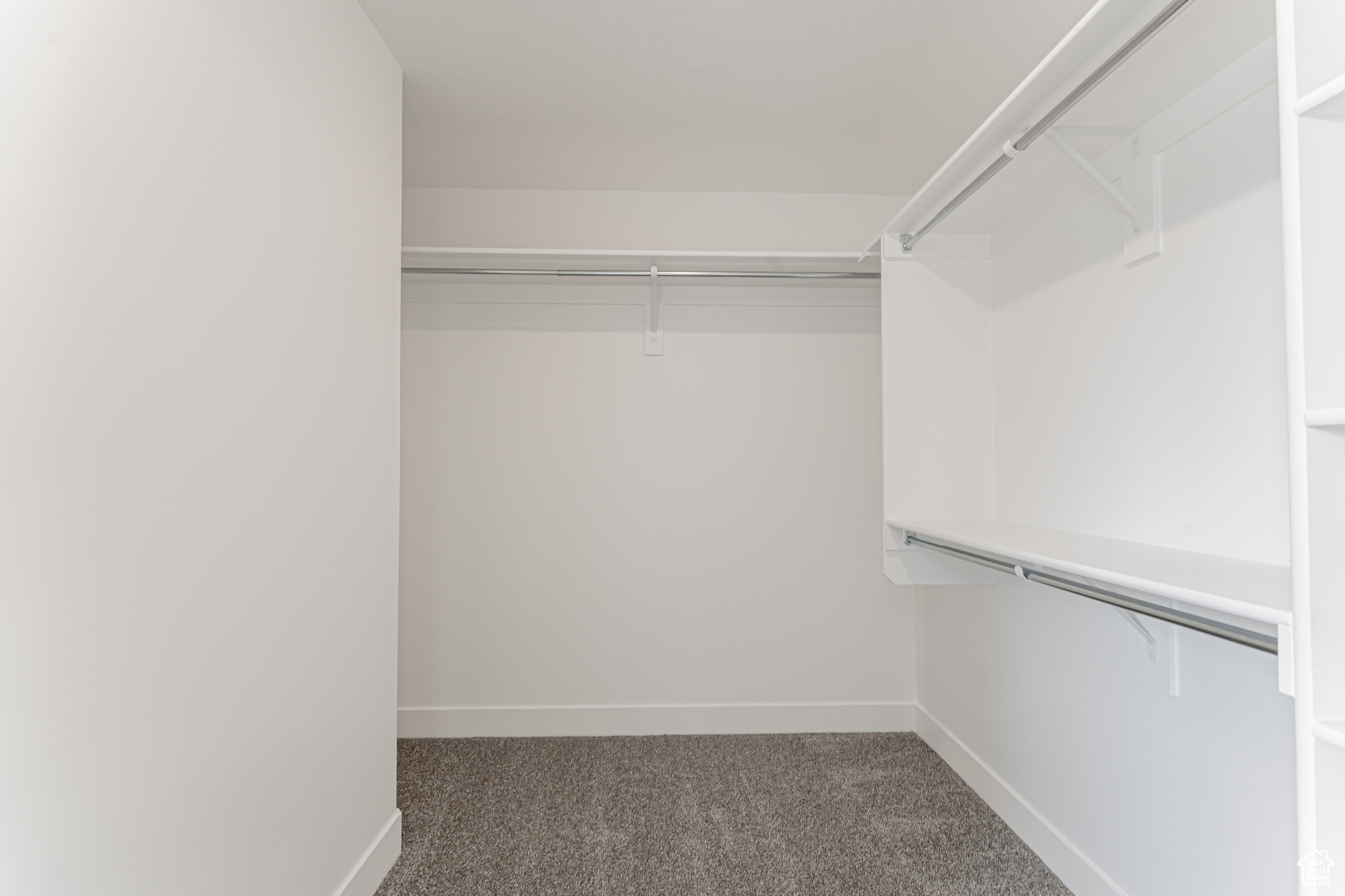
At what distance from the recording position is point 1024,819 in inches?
87.3

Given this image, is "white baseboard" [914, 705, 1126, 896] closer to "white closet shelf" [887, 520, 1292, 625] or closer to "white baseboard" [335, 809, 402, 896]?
"white closet shelf" [887, 520, 1292, 625]

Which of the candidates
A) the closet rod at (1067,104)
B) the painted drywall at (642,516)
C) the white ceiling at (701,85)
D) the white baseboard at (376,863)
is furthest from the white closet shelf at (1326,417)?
the painted drywall at (642,516)

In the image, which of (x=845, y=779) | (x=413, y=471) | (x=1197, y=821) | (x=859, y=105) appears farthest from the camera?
(x=413, y=471)

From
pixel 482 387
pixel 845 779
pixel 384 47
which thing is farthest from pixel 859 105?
pixel 845 779

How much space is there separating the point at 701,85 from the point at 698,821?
2.27m

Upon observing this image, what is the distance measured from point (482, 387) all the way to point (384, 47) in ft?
4.50

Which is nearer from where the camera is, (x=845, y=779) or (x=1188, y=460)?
(x=1188, y=460)

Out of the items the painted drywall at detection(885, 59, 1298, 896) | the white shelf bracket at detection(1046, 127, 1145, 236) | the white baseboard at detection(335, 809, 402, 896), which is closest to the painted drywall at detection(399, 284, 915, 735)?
the painted drywall at detection(885, 59, 1298, 896)

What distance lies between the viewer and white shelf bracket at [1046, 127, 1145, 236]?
5.34ft

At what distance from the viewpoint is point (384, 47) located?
2.00m

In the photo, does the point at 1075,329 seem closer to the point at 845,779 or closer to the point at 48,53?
the point at 845,779

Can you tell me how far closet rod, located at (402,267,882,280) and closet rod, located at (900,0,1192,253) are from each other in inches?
25.2

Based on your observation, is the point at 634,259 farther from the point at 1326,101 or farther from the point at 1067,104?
the point at 1326,101

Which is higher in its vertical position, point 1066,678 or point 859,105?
point 859,105
